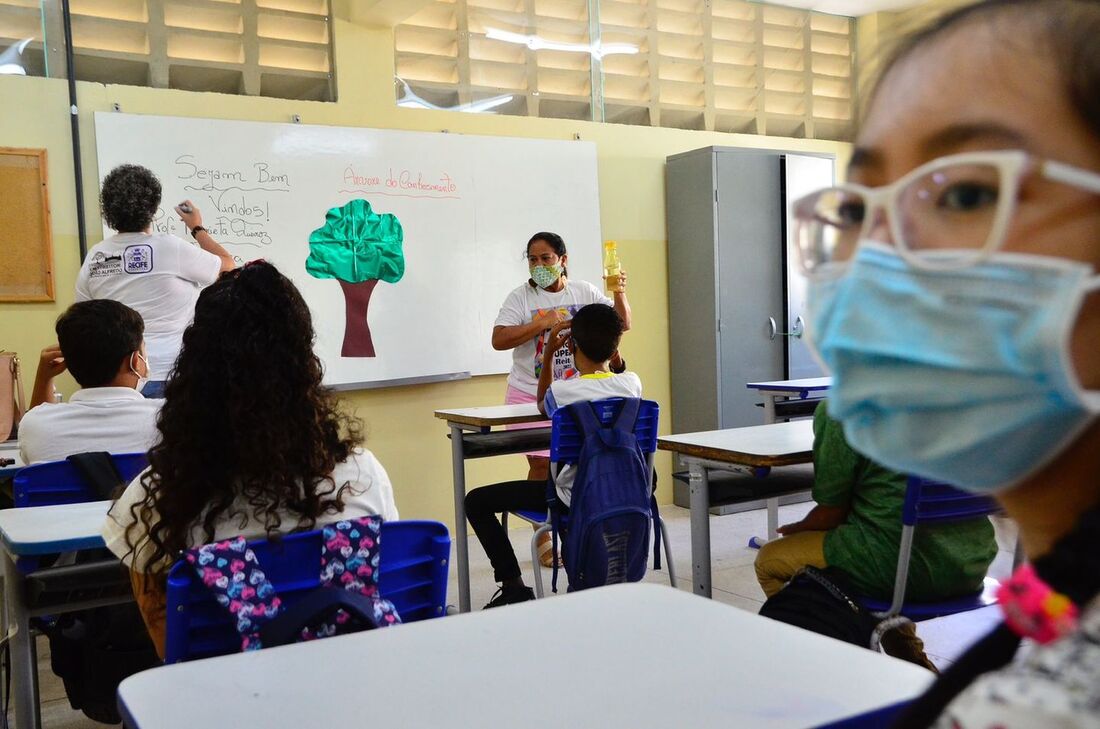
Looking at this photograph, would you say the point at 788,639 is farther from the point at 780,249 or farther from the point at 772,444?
the point at 780,249

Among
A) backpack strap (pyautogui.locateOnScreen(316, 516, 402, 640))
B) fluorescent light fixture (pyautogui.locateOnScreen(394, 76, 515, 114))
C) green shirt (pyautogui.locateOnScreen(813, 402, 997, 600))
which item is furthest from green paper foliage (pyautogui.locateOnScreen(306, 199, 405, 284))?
backpack strap (pyautogui.locateOnScreen(316, 516, 402, 640))

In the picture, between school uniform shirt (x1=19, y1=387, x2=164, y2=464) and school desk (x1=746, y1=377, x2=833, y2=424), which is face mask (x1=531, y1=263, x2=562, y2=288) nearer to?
school desk (x1=746, y1=377, x2=833, y2=424)

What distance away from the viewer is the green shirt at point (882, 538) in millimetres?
2025

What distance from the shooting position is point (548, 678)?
2.84ft

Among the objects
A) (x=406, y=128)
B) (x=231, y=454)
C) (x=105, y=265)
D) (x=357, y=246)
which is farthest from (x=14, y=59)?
(x=231, y=454)

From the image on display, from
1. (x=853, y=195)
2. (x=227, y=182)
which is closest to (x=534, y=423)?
(x=227, y=182)

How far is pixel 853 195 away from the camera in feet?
1.83

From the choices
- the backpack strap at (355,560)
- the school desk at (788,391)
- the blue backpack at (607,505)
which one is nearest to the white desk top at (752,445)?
the blue backpack at (607,505)

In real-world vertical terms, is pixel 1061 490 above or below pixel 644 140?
below

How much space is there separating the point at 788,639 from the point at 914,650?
155 cm

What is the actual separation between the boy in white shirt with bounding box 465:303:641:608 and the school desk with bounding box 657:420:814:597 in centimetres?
53

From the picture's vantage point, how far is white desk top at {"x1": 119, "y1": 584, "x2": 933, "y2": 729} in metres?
0.79

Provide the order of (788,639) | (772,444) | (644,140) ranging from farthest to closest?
(644,140), (772,444), (788,639)

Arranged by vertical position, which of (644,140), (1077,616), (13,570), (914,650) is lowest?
(914,650)
